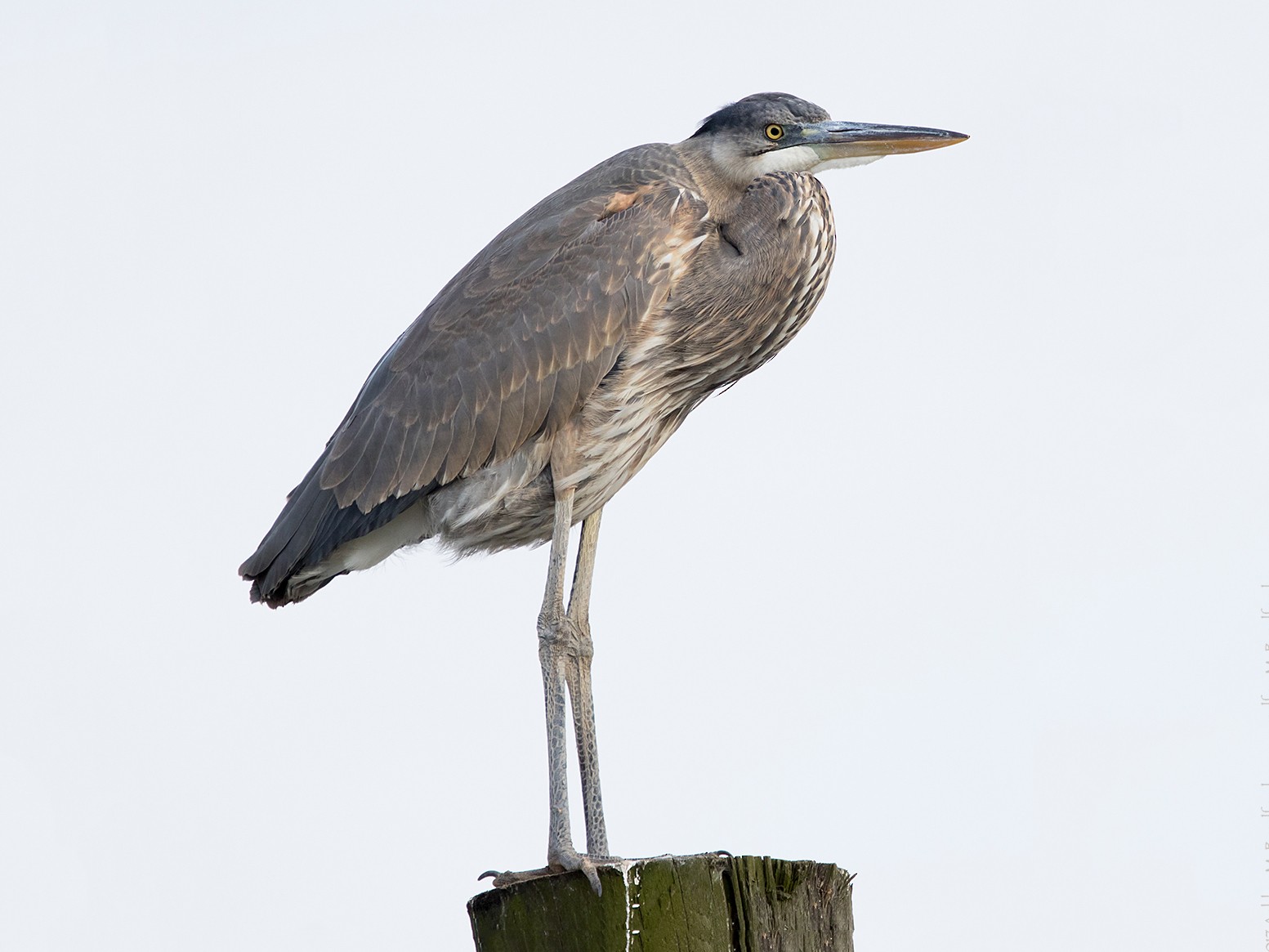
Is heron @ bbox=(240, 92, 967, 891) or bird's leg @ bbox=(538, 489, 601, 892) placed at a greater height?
heron @ bbox=(240, 92, 967, 891)

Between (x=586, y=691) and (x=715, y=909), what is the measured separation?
2091 millimetres

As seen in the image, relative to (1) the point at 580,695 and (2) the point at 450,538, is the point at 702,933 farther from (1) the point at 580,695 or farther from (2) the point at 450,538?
(2) the point at 450,538

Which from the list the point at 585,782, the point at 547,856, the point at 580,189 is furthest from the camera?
the point at 580,189

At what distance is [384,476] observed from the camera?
5723 millimetres

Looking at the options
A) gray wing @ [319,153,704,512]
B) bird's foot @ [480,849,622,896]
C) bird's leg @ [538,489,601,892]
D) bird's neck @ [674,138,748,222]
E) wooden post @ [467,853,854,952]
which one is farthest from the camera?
bird's neck @ [674,138,748,222]

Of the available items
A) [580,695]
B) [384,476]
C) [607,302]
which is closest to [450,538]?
[384,476]

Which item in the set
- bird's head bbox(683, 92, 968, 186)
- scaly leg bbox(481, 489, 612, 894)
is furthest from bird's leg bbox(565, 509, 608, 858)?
bird's head bbox(683, 92, 968, 186)

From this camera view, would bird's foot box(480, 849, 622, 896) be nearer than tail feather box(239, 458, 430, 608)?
Yes

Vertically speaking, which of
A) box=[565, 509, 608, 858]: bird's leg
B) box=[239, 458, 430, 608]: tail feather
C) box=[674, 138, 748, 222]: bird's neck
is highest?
box=[674, 138, 748, 222]: bird's neck

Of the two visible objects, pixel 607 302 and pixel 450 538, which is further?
pixel 450 538

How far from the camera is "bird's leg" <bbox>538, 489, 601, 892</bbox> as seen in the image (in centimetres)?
513

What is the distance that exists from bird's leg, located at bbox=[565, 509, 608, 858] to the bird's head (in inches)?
60.5

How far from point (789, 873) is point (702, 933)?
0.86ft

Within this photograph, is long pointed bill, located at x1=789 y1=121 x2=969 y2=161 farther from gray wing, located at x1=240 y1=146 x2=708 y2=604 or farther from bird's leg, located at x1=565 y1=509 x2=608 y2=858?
bird's leg, located at x1=565 y1=509 x2=608 y2=858
